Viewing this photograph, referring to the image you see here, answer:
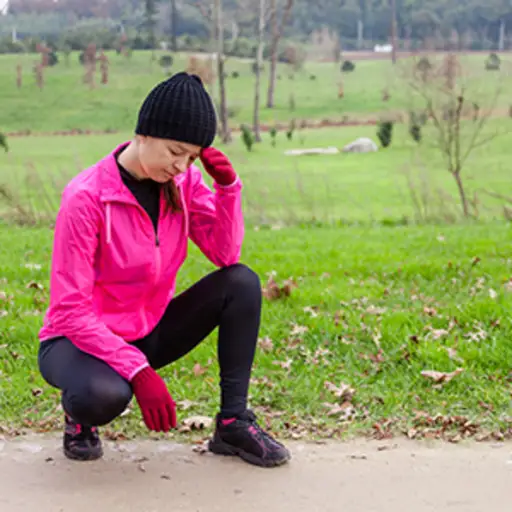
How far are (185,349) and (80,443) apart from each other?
497 mm

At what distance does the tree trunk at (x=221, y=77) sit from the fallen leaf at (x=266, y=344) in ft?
34.0

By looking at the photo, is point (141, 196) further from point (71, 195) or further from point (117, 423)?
point (117, 423)

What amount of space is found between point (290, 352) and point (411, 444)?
1136 mm

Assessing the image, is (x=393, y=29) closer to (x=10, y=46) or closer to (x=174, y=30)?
(x=174, y=30)

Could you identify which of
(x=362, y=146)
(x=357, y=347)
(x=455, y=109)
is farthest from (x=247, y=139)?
(x=357, y=347)

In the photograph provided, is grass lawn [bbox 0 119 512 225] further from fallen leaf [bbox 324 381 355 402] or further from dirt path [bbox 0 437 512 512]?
dirt path [bbox 0 437 512 512]

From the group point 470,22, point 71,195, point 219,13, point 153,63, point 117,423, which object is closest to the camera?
point 71,195

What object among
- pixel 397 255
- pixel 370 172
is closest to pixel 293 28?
pixel 370 172

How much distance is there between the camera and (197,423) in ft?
11.0

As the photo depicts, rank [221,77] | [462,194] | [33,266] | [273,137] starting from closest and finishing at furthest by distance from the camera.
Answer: [33,266] → [462,194] → [221,77] → [273,137]

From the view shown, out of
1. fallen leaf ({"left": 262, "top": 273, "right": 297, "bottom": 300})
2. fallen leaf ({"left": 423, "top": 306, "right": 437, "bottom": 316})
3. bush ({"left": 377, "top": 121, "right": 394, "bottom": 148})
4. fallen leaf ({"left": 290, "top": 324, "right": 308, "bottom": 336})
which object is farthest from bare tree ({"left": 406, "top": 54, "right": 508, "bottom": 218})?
fallen leaf ({"left": 290, "top": 324, "right": 308, "bottom": 336})

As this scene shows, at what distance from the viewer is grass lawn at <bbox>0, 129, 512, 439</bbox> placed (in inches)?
137

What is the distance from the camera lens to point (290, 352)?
13.9ft

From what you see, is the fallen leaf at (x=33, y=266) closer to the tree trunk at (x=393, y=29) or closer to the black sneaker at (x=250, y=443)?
the black sneaker at (x=250, y=443)
